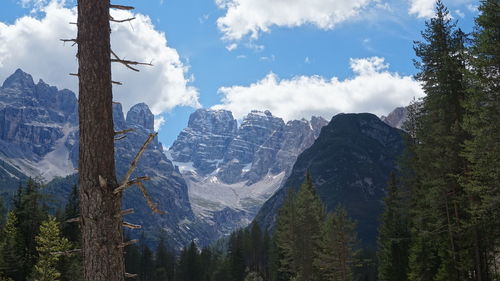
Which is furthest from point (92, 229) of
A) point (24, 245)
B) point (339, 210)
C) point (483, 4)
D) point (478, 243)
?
point (24, 245)

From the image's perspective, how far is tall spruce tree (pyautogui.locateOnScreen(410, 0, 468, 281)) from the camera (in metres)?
25.1

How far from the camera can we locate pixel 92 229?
5.80 m

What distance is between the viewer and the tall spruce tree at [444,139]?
25.1 meters

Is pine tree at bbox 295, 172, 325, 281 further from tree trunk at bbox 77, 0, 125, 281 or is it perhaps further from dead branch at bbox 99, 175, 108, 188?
dead branch at bbox 99, 175, 108, 188

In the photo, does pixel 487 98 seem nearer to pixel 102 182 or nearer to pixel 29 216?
pixel 102 182

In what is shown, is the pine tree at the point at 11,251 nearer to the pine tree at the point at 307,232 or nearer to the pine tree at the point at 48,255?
the pine tree at the point at 48,255

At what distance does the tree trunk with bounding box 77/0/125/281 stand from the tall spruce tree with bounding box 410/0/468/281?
22.2m

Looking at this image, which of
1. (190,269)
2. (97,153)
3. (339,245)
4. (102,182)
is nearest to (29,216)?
(339,245)

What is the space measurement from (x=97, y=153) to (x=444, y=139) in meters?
23.5

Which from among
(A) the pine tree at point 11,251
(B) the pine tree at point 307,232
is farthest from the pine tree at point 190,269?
(B) the pine tree at point 307,232

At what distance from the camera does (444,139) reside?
25.2 metres

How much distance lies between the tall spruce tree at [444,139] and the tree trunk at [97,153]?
2222 cm

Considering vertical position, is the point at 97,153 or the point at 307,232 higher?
the point at 97,153

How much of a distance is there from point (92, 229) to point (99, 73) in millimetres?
2192
